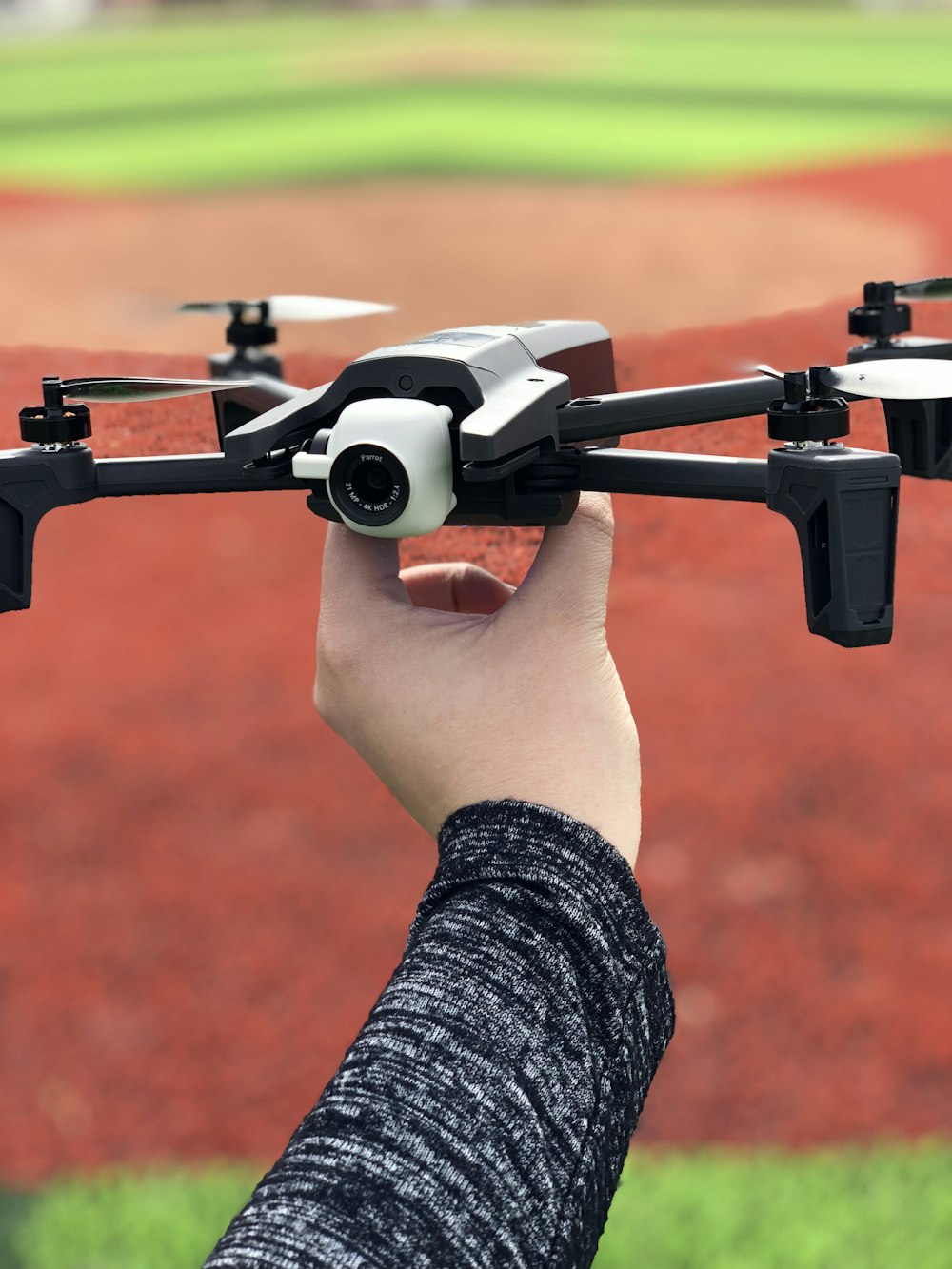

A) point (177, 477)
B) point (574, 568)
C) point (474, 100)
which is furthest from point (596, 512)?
point (474, 100)

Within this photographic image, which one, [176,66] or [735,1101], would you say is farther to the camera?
[176,66]

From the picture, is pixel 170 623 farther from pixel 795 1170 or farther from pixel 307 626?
pixel 795 1170

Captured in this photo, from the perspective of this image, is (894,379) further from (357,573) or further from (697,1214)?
(697,1214)

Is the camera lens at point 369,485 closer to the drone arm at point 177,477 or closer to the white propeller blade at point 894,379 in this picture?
the drone arm at point 177,477

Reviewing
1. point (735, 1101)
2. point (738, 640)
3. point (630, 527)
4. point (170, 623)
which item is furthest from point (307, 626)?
point (630, 527)

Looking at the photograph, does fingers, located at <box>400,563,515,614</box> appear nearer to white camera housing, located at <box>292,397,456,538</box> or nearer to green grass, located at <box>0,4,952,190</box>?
white camera housing, located at <box>292,397,456,538</box>

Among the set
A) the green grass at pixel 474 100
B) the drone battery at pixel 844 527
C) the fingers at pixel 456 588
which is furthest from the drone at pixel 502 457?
the green grass at pixel 474 100

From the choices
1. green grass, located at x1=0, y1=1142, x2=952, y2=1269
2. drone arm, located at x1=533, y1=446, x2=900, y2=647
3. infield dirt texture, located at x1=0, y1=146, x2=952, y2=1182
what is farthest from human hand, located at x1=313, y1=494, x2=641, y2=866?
green grass, located at x1=0, y1=1142, x2=952, y2=1269
